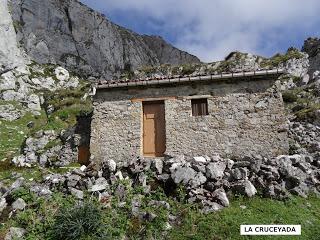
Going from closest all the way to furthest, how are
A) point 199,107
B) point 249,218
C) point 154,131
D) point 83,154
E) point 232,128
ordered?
point 249,218, point 232,128, point 199,107, point 154,131, point 83,154

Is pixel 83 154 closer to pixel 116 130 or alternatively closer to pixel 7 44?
pixel 116 130

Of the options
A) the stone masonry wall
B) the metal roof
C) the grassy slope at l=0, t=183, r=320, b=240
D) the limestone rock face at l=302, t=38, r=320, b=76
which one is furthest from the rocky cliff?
the grassy slope at l=0, t=183, r=320, b=240

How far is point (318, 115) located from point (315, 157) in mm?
7462

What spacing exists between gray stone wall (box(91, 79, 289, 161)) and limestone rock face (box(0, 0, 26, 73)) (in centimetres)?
4431

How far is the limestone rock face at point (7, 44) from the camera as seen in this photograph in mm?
58416

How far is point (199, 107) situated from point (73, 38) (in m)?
67.5

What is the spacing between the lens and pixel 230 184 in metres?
13.0

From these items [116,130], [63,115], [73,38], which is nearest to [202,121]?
[116,130]

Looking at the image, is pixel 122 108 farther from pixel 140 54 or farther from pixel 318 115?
pixel 140 54

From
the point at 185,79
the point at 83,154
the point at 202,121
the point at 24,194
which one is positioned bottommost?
the point at 24,194

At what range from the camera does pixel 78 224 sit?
1073 cm

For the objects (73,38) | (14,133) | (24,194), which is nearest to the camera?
(24,194)

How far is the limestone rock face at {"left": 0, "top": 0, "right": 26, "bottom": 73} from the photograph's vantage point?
58.4m
